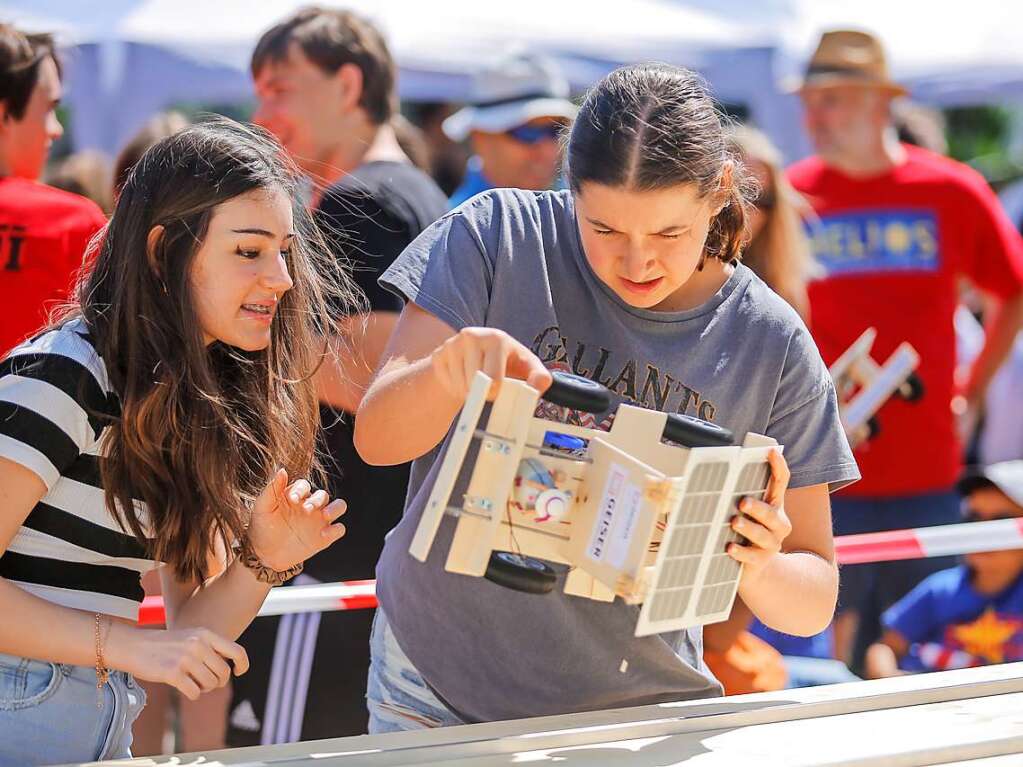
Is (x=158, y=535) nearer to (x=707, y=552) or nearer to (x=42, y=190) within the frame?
(x=707, y=552)

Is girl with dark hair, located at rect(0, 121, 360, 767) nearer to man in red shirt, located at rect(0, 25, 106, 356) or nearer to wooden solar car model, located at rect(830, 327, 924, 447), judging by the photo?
man in red shirt, located at rect(0, 25, 106, 356)

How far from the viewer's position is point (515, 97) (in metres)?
4.64

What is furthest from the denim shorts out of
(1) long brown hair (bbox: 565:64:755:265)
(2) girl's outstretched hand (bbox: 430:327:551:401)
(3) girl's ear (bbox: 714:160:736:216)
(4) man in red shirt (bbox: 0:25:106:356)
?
(4) man in red shirt (bbox: 0:25:106:356)

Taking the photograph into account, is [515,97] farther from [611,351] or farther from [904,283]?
[611,351]

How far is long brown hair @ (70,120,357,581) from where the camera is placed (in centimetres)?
169

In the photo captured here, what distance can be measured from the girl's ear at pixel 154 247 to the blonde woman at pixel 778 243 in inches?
89.8

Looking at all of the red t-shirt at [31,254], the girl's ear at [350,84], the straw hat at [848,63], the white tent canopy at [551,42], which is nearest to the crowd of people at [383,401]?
the red t-shirt at [31,254]

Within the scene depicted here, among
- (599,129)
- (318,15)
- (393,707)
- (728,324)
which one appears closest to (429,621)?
(393,707)

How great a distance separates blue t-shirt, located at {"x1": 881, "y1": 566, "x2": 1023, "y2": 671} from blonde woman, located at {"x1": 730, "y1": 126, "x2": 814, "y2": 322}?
0.91m

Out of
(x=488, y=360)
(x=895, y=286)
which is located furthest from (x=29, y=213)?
(x=895, y=286)

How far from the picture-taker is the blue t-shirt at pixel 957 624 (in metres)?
3.81

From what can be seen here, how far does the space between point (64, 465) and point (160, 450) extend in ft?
0.44

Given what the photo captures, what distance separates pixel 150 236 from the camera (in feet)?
5.90

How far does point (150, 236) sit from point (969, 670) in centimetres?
132
